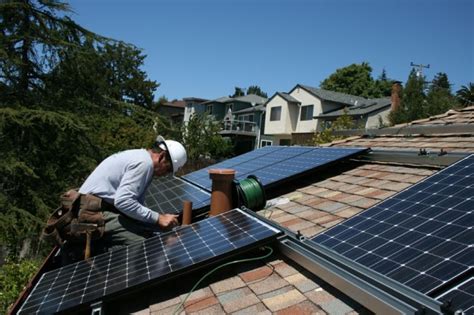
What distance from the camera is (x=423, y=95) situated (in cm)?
3850

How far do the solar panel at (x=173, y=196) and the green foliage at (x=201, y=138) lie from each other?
1182 inches

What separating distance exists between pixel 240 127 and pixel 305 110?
12566mm

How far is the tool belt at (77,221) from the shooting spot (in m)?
4.27

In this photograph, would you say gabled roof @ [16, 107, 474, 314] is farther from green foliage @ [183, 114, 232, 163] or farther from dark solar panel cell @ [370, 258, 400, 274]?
green foliage @ [183, 114, 232, 163]

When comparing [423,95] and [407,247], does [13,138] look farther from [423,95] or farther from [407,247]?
[423,95]

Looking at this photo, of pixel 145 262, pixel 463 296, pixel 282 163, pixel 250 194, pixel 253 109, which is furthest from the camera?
pixel 253 109

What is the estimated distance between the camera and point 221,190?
4.79m

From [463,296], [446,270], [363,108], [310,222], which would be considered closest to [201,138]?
[363,108]

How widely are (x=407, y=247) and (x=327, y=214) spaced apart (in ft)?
5.77

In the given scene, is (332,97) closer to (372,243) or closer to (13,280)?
(13,280)

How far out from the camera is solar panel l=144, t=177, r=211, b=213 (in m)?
5.60

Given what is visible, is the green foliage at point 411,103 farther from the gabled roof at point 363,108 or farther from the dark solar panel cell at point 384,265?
the dark solar panel cell at point 384,265

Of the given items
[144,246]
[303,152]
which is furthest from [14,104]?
[144,246]

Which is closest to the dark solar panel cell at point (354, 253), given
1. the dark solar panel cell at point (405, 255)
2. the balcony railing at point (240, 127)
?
the dark solar panel cell at point (405, 255)
